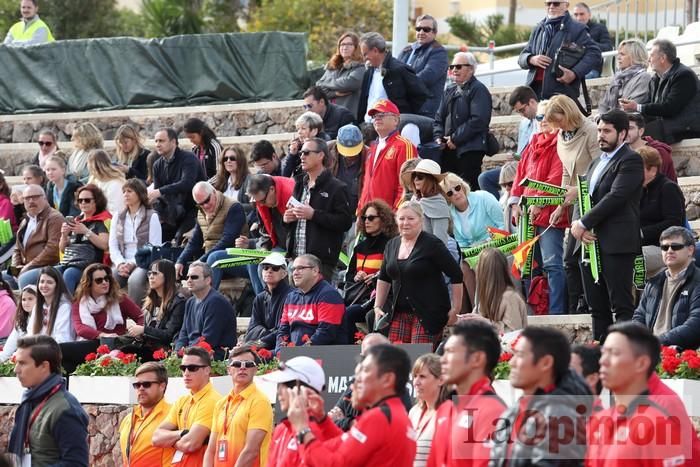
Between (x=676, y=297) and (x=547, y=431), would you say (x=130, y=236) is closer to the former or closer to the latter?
(x=676, y=297)

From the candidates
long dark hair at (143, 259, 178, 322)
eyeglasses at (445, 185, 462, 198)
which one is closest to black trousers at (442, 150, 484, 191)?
eyeglasses at (445, 185, 462, 198)

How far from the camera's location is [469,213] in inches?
569

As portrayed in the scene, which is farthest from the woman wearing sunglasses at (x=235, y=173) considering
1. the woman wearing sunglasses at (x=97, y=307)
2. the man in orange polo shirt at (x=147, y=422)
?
the man in orange polo shirt at (x=147, y=422)

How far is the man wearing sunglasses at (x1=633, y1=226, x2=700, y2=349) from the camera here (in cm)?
1159

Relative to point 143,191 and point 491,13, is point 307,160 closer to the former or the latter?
point 143,191

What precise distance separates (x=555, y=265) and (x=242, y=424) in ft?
11.4

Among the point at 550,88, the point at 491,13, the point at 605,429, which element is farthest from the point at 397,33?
the point at 491,13

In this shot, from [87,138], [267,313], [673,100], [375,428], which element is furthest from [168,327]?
[375,428]

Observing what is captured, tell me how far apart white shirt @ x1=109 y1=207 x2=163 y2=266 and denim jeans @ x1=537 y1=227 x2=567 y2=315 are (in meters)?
4.75

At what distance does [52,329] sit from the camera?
15125 millimetres

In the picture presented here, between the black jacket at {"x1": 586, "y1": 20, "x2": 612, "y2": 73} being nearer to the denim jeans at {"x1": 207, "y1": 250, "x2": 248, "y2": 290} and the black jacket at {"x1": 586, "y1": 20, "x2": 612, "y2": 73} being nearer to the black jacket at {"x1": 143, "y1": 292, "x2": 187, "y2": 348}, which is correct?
the denim jeans at {"x1": 207, "y1": 250, "x2": 248, "y2": 290}

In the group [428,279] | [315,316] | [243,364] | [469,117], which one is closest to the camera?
[243,364]

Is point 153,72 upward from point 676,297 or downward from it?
upward

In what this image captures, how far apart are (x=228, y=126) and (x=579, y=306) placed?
10.0 meters
